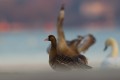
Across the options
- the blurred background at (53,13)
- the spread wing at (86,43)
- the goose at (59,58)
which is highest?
the blurred background at (53,13)

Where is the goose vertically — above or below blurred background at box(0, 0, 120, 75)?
below

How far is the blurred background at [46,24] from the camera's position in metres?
1.80

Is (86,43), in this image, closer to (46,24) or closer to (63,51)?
(63,51)

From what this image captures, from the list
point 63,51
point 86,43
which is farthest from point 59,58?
point 86,43

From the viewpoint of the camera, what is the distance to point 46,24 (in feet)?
6.01

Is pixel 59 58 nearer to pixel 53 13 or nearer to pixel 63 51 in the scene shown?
pixel 63 51

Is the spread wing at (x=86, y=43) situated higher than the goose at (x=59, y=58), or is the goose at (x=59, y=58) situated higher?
the spread wing at (x=86, y=43)

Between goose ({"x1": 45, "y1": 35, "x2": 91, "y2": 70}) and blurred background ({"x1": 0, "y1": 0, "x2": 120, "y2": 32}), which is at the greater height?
blurred background ({"x1": 0, "y1": 0, "x2": 120, "y2": 32})

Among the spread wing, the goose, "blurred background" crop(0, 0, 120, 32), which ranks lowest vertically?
the goose

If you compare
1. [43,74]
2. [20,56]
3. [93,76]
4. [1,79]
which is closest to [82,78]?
[93,76]

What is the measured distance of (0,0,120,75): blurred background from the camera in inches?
70.7

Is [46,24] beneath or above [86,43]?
above

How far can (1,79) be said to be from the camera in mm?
1110

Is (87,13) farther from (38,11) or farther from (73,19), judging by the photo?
(38,11)
